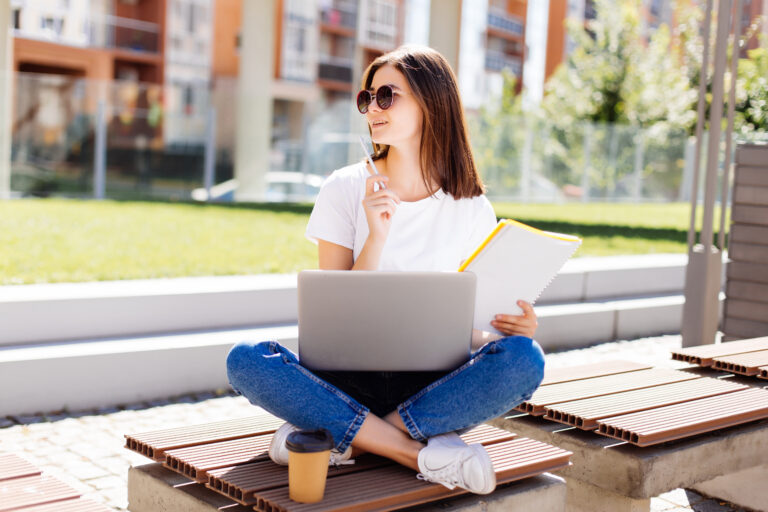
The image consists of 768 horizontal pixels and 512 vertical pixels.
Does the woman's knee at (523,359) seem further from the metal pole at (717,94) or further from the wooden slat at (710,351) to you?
the metal pole at (717,94)

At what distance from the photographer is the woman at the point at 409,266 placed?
2.56 meters

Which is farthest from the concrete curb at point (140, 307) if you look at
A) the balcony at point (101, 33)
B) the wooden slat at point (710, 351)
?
the balcony at point (101, 33)

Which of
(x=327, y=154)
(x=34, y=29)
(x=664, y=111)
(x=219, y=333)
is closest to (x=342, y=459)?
(x=219, y=333)

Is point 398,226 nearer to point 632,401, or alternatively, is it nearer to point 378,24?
point 632,401

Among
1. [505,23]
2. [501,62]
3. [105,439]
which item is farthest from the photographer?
[501,62]

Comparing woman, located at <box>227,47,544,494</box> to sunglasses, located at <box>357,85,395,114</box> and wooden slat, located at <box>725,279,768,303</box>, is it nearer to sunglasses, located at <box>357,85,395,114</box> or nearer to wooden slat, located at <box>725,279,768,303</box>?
sunglasses, located at <box>357,85,395,114</box>

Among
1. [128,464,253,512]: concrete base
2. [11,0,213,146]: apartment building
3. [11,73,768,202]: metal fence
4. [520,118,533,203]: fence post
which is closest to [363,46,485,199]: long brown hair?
[128,464,253,512]: concrete base

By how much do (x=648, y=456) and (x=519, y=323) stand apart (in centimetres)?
63

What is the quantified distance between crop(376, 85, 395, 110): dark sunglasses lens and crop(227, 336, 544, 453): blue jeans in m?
0.86

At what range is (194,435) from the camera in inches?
110

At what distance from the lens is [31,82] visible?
1415 cm

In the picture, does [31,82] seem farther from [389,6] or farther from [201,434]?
[389,6]

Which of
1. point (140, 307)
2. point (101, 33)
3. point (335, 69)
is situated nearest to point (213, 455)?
point (140, 307)

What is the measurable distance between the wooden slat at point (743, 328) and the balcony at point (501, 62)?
42771mm
